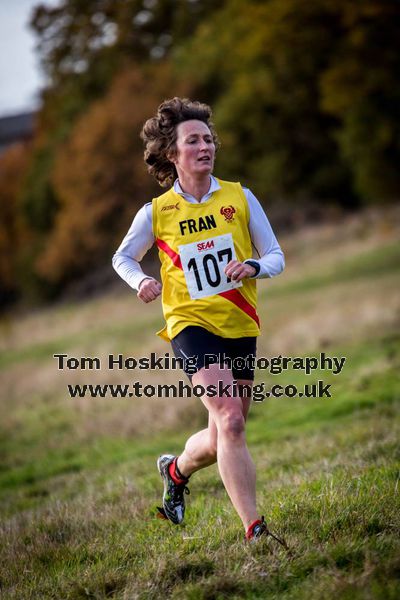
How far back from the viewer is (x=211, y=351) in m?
4.86

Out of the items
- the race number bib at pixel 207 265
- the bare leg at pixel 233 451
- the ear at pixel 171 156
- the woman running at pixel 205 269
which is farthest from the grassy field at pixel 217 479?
the ear at pixel 171 156

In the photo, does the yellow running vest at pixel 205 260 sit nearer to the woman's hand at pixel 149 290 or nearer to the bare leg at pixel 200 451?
the woman's hand at pixel 149 290

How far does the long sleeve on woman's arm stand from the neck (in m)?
0.27

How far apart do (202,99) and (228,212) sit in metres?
35.3

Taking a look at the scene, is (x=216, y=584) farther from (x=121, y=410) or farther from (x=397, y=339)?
(x=397, y=339)

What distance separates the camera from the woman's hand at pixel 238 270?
4.75 m

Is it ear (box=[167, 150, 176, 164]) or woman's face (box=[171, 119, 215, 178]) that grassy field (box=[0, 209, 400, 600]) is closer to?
woman's face (box=[171, 119, 215, 178])

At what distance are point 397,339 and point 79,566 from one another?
1052cm

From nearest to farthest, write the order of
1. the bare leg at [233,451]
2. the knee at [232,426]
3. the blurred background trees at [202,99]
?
the bare leg at [233,451]
the knee at [232,426]
the blurred background trees at [202,99]

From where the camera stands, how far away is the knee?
462 centimetres

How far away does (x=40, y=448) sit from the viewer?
40.1ft

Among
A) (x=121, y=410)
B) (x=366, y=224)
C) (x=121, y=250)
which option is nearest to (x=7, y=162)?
(x=366, y=224)

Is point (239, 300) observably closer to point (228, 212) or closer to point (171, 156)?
point (228, 212)

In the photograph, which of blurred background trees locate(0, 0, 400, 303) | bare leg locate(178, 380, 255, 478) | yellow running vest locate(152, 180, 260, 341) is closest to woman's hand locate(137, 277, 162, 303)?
yellow running vest locate(152, 180, 260, 341)
